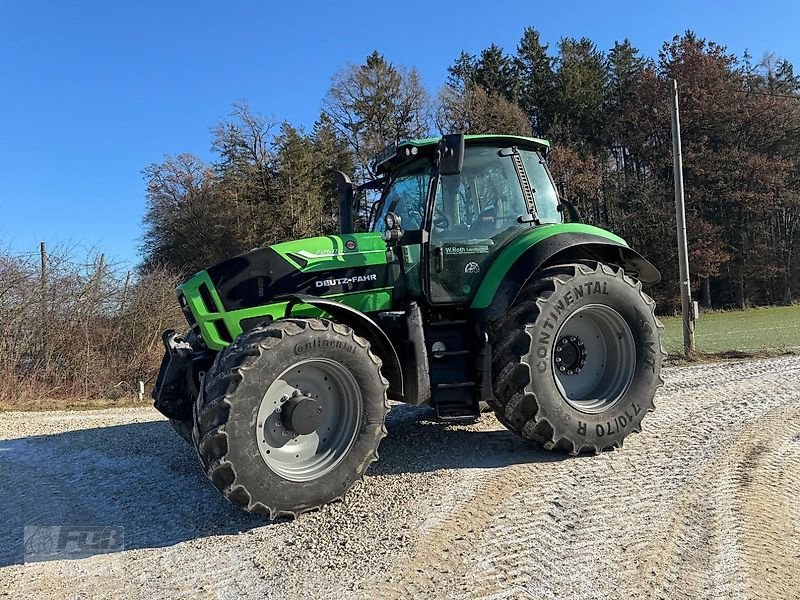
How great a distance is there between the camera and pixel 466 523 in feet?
12.1

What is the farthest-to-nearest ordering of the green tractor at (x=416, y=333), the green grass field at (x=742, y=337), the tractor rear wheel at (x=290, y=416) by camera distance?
the green grass field at (x=742, y=337), the green tractor at (x=416, y=333), the tractor rear wheel at (x=290, y=416)

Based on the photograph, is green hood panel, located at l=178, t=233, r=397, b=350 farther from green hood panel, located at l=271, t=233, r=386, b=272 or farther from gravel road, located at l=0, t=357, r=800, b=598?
gravel road, located at l=0, t=357, r=800, b=598

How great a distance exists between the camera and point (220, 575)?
3234 mm

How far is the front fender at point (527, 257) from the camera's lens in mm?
4855

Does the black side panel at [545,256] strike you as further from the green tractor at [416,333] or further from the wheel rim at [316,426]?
the wheel rim at [316,426]

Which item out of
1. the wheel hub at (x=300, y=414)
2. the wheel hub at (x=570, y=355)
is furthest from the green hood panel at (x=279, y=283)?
the wheel hub at (x=570, y=355)

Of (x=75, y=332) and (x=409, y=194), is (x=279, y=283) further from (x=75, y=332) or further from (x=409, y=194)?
(x=75, y=332)

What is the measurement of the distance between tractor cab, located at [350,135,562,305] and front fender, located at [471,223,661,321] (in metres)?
0.15

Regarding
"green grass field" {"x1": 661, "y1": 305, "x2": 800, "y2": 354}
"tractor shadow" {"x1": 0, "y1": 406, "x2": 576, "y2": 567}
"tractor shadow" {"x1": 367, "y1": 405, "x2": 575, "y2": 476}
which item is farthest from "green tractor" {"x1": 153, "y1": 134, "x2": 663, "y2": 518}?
"green grass field" {"x1": 661, "y1": 305, "x2": 800, "y2": 354}

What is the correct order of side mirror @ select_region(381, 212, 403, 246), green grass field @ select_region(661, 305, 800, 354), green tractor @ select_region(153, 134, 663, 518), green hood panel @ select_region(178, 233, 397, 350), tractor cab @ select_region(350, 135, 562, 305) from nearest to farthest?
green tractor @ select_region(153, 134, 663, 518)
green hood panel @ select_region(178, 233, 397, 350)
side mirror @ select_region(381, 212, 403, 246)
tractor cab @ select_region(350, 135, 562, 305)
green grass field @ select_region(661, 305, 800, 354)

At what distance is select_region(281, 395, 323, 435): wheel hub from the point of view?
3.94 m

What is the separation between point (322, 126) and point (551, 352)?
29.1 m

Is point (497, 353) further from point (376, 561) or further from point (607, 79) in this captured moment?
point (607, 79)

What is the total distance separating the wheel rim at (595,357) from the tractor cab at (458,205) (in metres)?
0.94
